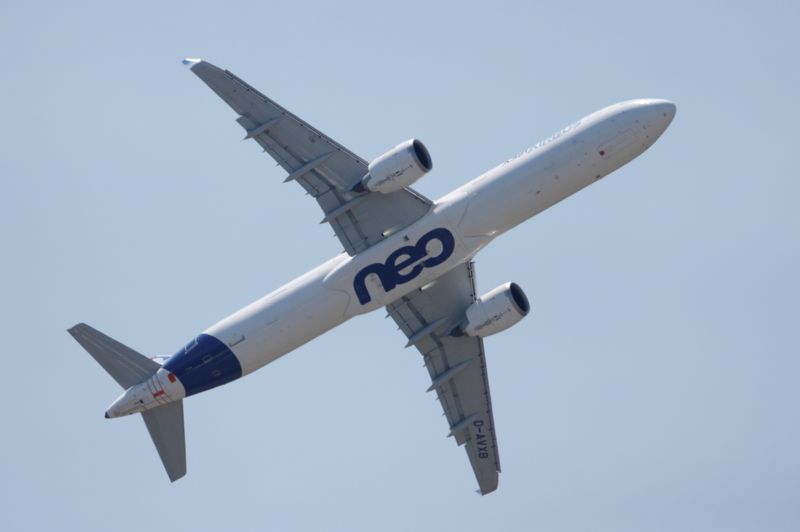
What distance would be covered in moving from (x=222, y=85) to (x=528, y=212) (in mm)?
16445

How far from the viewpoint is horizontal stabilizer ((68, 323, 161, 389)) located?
7669 cm

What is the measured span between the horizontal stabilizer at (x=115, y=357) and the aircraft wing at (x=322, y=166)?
1253 centimetres

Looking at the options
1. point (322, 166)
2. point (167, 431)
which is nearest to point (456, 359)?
point (322, 166)

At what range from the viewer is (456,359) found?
81500mm

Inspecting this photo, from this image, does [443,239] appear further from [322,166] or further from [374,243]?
[322,166]

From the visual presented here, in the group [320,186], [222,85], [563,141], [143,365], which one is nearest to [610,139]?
[563,141]

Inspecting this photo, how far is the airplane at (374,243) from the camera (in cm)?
7238

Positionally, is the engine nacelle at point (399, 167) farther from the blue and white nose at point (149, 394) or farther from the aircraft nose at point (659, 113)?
the blue and white nose at point (149, 394)

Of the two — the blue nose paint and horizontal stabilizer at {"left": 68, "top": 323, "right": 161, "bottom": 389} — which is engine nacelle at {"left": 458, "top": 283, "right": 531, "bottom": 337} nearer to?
the blue nose paint

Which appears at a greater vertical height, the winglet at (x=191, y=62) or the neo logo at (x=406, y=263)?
the winglet at (x=191, y=62)

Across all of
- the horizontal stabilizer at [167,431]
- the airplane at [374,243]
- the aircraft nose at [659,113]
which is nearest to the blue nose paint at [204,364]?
the airplane at [374,243]

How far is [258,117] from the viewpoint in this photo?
72.3 metres

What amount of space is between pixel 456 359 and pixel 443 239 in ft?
34.4

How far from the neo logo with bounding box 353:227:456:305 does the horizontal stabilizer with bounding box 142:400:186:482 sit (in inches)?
475
